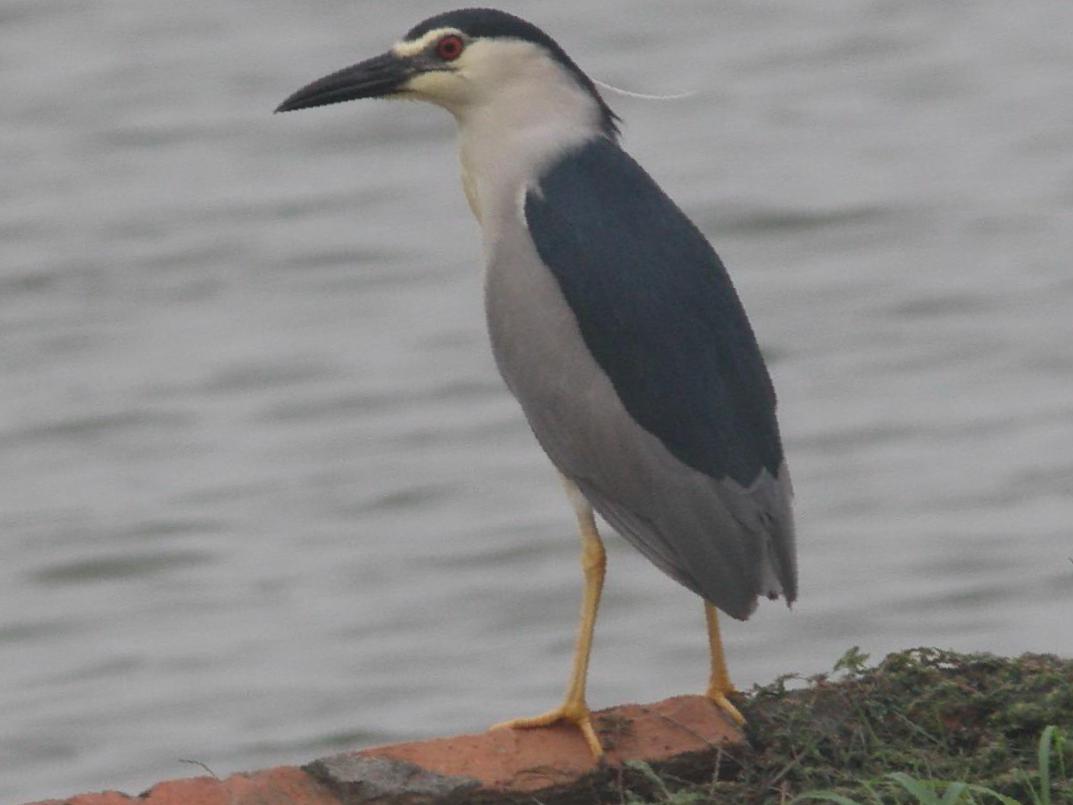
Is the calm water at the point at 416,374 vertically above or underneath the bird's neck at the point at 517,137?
underneath

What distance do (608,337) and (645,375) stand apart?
4.7 inches

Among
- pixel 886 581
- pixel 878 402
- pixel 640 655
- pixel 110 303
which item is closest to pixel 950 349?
pixel 878 402

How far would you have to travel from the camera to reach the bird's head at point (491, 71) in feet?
20.3

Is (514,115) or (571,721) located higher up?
(514,115)

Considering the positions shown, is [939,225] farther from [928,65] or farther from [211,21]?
[211,21]

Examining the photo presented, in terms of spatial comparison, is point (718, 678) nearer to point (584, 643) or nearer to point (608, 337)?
point (584, 643)

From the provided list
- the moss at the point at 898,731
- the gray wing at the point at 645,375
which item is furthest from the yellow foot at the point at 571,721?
the gray wing at the point at 645,375

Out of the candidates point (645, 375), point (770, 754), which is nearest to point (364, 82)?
point (645, 375)

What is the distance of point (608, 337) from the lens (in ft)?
19.2

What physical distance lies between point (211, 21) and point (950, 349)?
7.86m

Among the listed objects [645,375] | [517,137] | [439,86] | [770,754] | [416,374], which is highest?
[439,86]

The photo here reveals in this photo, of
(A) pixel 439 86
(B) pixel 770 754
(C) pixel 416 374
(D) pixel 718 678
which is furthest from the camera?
(C) pixel 416 374

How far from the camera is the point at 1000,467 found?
12.4 meters

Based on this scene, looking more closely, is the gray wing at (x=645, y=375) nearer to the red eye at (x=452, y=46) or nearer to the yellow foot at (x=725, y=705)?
the yellow foot at (x=725, y=705)
